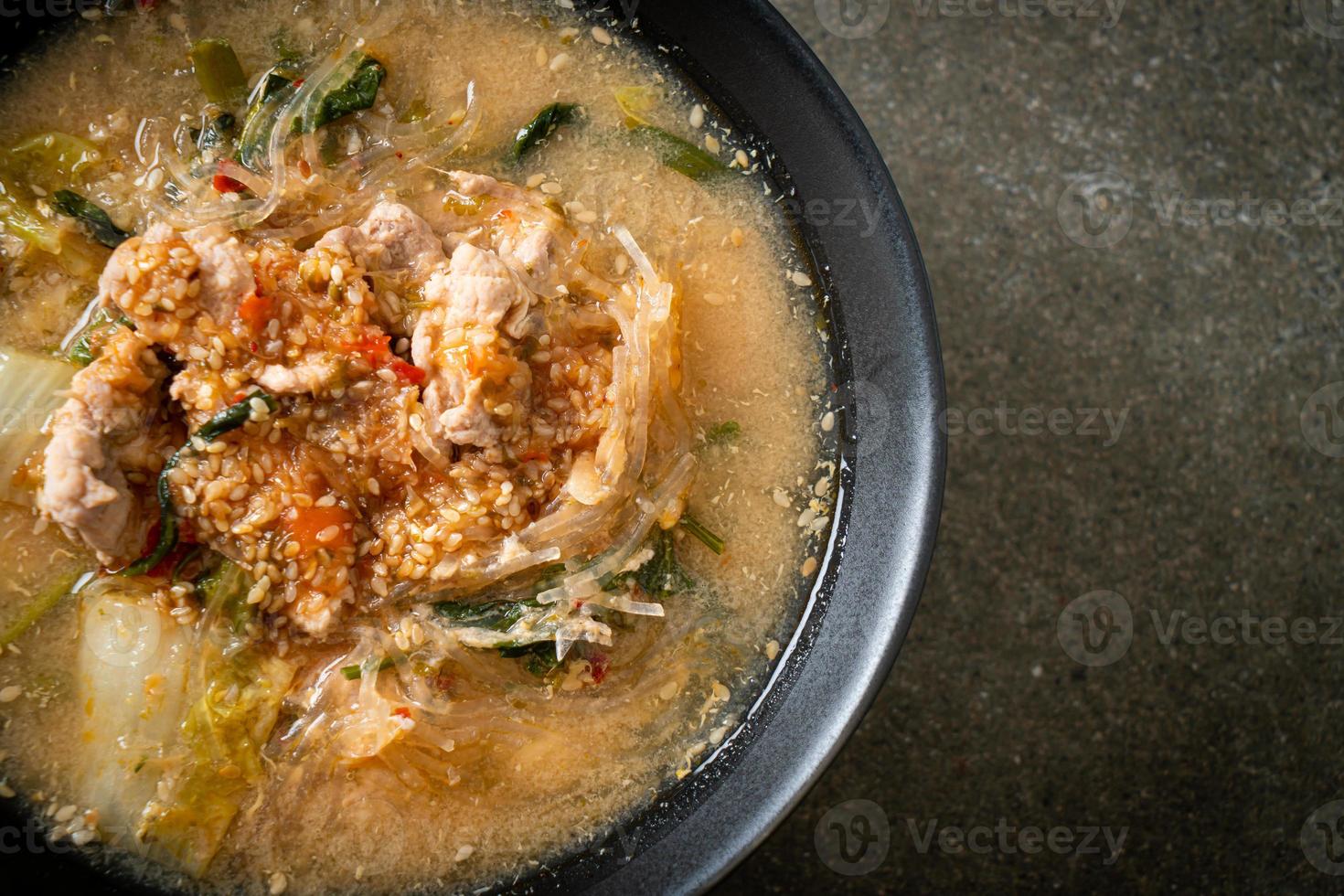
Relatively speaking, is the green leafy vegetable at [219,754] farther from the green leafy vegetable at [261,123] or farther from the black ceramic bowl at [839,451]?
the green leafy vegetable at [261,123]

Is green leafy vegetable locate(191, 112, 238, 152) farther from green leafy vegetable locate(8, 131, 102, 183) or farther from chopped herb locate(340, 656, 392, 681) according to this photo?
chopped herb locate(340, 656, 392, 681)

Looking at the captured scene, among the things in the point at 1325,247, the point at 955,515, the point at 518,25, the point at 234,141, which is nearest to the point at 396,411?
the point at 234,141

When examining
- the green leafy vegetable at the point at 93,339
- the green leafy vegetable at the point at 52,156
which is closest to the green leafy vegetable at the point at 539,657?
the green leafy vegetable at the point at 93,339

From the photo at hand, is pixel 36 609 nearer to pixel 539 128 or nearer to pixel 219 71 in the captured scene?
pixel 219 71

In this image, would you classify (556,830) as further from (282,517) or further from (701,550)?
(282,517)

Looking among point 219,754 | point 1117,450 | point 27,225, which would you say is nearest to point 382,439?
point 219,754

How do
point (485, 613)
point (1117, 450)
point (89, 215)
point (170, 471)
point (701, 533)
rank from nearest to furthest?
point (170, 471) → point (89, 215) → point (485, 613) → point (701, 533) → point (1117, 450)
